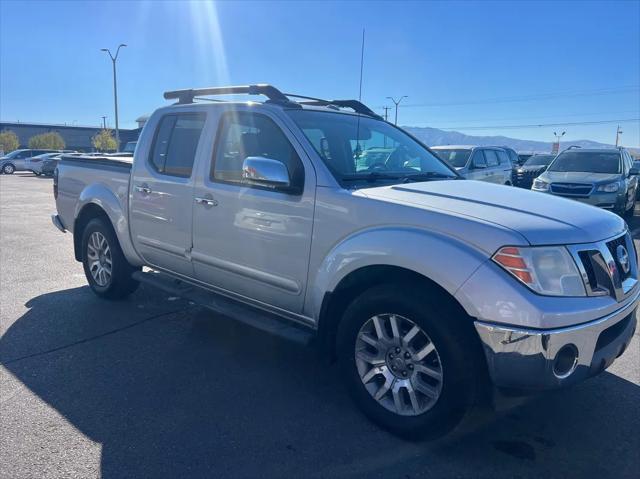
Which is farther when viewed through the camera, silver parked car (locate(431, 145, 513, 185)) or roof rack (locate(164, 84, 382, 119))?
silver parked car (locate(431, 145, 513, 185))

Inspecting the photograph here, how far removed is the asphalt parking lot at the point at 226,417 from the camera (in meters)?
2.75

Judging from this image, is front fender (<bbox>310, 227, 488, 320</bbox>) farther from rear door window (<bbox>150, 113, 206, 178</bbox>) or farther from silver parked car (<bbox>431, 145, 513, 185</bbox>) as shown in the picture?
silver parked car (<bbox>431, 145, 513, 185</bbox>)

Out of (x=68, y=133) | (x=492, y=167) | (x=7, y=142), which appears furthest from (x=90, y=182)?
(x=68, y=133)

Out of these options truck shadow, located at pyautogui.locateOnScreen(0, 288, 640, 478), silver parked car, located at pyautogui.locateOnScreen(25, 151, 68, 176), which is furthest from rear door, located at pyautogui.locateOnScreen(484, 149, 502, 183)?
silver parked car, located at pyautogui.locateOnScreen(25, 151, 68, 176)

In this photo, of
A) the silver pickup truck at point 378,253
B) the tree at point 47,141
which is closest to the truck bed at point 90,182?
the silver pickup truck at point 378,253

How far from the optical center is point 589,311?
8.53 ft

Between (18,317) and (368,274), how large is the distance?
367 cm

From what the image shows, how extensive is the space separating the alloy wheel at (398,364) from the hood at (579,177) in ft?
32.2

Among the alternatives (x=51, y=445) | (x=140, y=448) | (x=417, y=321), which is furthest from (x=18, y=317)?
(x=417, y=321)

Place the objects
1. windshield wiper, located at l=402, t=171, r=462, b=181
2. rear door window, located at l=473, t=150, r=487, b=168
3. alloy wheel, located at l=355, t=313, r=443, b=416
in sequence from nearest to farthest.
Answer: alloy wheel, located at l=355, t=313, r=443, b=416 < windshield wiper, located at l=402, t=171, r=462, b=181 < rear door window, located at l=473, t=150, r=487, b=168

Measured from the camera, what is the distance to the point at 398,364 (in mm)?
3008

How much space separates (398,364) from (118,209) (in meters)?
3.27

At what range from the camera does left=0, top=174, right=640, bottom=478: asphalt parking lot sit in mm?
2754

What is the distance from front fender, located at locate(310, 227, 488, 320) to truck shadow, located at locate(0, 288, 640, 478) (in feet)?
2.57
